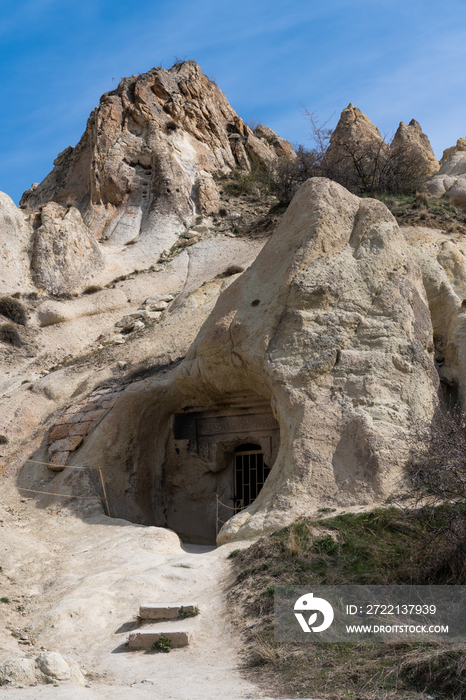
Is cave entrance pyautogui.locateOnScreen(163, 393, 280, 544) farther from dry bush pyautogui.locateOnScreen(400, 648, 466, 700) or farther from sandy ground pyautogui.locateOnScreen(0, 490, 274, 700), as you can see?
dry bush pyautogui.locateOnScreen(400, 648, 466, 700)

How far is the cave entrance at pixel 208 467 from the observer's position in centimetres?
1123

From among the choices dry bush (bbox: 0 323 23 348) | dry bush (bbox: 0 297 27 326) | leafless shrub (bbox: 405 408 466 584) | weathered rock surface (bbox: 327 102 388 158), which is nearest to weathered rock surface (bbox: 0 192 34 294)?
dry bush (bbox: 0 297 27 326)

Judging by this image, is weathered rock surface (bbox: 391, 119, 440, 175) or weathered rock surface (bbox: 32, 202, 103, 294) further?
weathered rock surface (bbox: 391, 119, 440, 175)

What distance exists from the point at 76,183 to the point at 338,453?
22250 mm

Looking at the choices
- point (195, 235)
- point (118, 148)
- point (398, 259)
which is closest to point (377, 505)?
point (398, 259)

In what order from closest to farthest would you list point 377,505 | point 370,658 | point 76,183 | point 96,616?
1. point 370,658
2. point 96,616
3. point 377,505
4. point 76,183

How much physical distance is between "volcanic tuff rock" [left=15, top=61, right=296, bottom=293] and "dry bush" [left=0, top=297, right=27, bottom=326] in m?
1.61

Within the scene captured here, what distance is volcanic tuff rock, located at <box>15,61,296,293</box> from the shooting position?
19938 mm

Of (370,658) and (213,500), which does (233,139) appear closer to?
(213,500)

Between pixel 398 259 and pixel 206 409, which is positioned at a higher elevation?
pixel 398 259

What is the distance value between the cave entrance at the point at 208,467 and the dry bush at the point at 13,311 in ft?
24.9

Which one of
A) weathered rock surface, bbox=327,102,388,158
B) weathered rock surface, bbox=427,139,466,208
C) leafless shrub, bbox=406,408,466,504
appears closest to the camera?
leafless shrub, bbox=406,408,466,504

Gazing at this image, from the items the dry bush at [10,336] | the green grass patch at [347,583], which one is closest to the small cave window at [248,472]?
the green grass patch at [347,583]

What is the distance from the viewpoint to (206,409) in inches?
450
